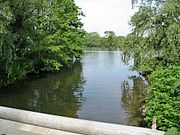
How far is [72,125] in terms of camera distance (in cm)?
432

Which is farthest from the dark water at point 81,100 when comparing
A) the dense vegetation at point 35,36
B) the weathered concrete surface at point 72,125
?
the weathered concrete surface at point 72,125

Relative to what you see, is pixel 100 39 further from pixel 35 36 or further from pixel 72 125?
pixel 72 125

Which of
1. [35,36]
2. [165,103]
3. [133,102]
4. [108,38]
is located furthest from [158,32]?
[108,38]

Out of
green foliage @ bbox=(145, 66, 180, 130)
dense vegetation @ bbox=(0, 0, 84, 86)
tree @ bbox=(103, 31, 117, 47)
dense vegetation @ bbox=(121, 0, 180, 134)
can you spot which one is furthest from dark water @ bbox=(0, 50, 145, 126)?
tree @ bbox=(103, 31, 117, 47)

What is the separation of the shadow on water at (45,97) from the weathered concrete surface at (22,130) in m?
7.68

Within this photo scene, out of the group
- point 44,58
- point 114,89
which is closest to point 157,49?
point 114,89

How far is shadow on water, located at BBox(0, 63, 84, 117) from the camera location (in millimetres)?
13703

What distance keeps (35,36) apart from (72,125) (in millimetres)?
17180

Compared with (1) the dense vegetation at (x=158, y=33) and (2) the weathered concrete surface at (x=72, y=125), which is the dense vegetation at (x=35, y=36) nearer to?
(1) the dense vegetation at (x=158, y=33)

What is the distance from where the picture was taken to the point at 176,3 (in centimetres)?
1173

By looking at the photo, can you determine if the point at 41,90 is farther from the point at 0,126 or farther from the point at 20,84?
the point at 0,126

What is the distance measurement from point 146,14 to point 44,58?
14.9 metres

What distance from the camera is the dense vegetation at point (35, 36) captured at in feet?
48.0

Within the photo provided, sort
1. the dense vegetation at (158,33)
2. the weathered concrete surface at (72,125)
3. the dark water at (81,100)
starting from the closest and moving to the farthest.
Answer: the weathered concrete surface at (72,125), the dense vegetation at (158,33), the dark water at (81,100)
